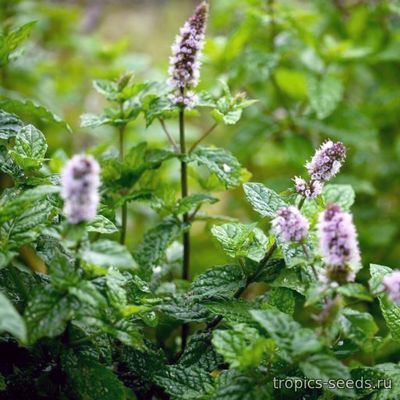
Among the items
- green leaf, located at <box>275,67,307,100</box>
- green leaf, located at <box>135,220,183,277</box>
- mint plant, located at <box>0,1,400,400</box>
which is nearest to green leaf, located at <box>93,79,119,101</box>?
mint plant, located at <box>0,1,400,400</box>

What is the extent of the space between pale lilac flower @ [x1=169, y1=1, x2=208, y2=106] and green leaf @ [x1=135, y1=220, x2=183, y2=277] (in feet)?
1.17

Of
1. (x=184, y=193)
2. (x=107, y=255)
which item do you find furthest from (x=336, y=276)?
(x=184, y=193)

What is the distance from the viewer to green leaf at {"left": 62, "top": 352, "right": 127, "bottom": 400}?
3.42ft

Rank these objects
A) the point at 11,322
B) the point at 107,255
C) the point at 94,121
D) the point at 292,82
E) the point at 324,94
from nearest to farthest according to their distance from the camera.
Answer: the point at 11,322 < the point at 107,255 < the point at 94,121 < the point at 324,94 < the point at 292,82

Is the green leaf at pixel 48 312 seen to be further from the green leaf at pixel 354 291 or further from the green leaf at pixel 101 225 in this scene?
the green leaf at pixel 354 291

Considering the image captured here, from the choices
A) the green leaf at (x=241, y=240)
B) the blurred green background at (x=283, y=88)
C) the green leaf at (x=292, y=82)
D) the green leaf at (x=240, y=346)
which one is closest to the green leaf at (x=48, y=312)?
the green leaf at (x=240, y=346)

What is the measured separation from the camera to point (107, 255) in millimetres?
895

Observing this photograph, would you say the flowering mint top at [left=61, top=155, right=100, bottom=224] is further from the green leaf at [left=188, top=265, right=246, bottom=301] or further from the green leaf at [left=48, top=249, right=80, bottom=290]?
the green leaf at [left=188, top=265, right=246, bottom=301]

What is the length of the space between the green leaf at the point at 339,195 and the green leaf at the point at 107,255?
1.87ft

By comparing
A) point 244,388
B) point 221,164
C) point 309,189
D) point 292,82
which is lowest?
point 244,388

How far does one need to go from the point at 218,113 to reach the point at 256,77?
0.98 m

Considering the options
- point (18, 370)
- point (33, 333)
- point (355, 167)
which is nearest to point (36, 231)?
point (33, 333)

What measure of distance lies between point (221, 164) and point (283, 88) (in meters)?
1.25

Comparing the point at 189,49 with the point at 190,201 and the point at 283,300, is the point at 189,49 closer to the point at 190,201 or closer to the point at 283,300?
the point at 190,201
